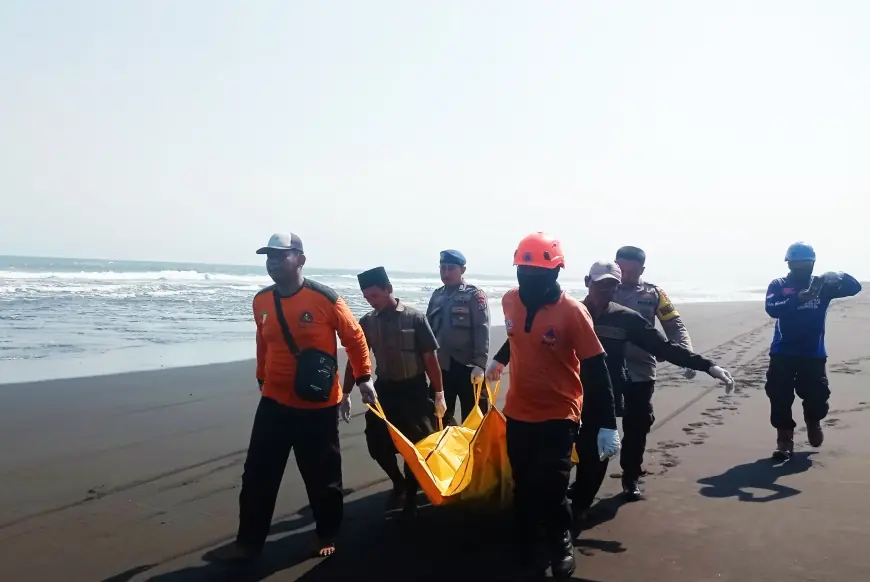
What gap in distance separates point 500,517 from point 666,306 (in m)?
1.95

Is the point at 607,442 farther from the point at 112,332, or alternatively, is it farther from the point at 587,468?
the point at 112,332

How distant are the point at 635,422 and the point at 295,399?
2.39m

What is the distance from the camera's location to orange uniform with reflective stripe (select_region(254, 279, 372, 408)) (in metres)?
4.06

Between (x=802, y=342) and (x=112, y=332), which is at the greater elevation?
(x=802, y=342)

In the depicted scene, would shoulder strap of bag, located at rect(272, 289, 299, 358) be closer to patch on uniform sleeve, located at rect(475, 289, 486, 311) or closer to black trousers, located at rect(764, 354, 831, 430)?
patch on uniform sleeve, located at rect(475, 289, 486, 311)

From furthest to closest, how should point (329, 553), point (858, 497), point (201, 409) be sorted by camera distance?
point (201, 409) → point (858, 497) → point (329, 553)

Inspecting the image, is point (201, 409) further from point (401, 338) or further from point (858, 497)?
point (858, 497)

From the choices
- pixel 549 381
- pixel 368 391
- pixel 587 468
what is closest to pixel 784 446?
pixel 587 468

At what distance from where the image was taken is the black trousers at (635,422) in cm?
498

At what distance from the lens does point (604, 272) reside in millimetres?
4469

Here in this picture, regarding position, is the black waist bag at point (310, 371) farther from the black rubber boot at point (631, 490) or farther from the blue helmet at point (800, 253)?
the blue helmet at point (800, 253)

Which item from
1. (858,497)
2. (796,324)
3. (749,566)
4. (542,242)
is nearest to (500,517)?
(749,566)

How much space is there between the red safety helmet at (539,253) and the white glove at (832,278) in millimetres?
3505

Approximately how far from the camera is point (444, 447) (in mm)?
4777
